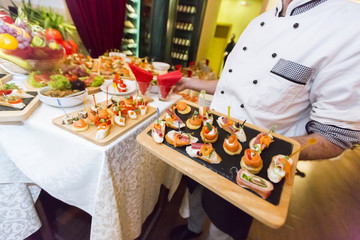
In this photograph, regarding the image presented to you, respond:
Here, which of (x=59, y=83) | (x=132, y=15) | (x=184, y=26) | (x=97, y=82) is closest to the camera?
(x=59, y=83)

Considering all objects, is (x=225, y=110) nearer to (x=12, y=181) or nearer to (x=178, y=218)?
(x=178, y=218)

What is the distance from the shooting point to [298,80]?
0.88 m

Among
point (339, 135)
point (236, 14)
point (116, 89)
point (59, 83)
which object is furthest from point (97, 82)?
point (236, 14)

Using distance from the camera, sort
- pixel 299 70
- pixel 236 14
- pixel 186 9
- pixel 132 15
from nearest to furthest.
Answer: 1. pixel 299 70
2. pixel 132 15
3. pixel 186 9
4. pixel 236 14

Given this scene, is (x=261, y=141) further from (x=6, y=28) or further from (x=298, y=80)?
(x=6, y=28)

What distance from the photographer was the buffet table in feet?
2.64

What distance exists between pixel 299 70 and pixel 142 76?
0.95 m

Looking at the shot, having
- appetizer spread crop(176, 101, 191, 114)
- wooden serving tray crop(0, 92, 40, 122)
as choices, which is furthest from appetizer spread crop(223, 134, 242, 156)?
wooden serving tray crop(0, 92, 40, 122)

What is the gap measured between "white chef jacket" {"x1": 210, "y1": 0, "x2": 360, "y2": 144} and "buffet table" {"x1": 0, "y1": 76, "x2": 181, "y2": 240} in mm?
686

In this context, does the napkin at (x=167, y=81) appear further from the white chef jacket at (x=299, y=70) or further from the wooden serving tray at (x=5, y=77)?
the wooden serving tray at (x=5, y=77)

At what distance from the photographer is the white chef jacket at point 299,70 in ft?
2.58

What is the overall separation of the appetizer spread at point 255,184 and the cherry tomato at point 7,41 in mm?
1514

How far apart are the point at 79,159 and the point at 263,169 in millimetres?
881

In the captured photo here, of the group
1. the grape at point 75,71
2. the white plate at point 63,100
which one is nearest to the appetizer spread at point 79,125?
the white plate at point 63,100
